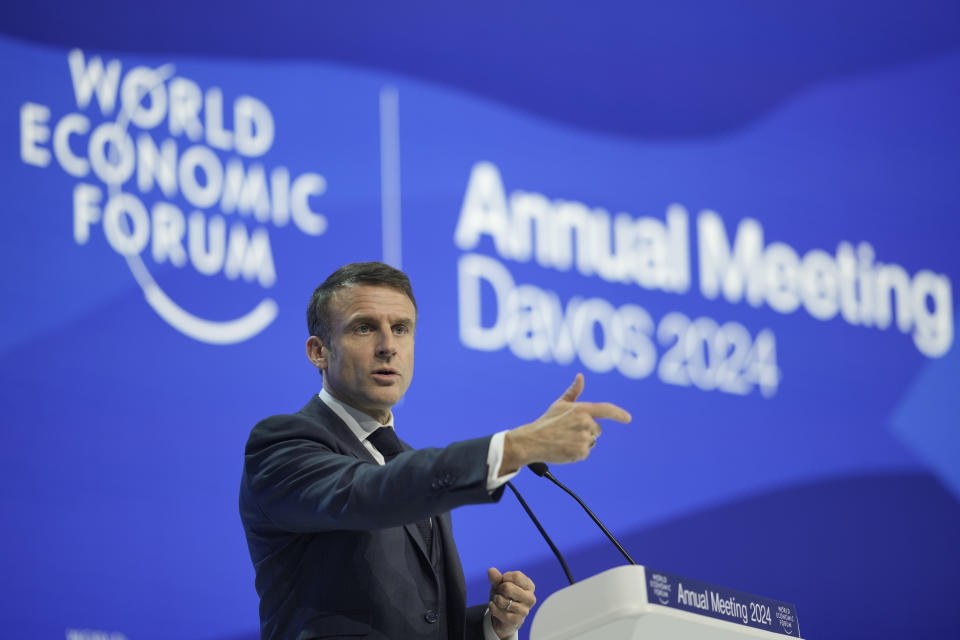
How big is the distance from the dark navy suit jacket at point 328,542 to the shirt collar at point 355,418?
0.07ft

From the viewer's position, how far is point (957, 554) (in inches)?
208

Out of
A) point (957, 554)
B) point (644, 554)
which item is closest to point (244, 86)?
point (644, 554)

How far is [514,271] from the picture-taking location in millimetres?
4332

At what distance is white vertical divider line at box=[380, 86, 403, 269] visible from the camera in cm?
405

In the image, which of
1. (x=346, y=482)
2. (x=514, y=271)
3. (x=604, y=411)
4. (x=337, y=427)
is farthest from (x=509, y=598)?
(x=514, y=271)

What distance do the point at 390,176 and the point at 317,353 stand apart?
1.65m

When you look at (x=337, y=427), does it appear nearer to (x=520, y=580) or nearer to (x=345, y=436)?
(x=345, y=436)

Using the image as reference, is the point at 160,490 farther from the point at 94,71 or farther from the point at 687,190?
the point at 687,190

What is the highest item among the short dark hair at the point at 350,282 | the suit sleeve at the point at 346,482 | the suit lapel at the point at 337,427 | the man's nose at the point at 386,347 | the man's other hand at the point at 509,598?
the short dark hair at the point at 350,282

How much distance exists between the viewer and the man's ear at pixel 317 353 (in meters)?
2.54

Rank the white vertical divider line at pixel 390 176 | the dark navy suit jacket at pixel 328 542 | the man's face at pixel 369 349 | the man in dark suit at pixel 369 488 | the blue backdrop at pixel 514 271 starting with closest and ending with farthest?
1. the man in dark suit at pixel 369 488
2. the dark navy suit jacket at pixel 328 542
3. the man's face at pixel 369 349
4. the blue backdrop at pixel 514 271
5. the white vertical divider line at pixel 390 176

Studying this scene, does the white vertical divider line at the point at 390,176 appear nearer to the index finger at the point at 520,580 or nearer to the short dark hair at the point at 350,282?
the short dark hair at the point at 350,282

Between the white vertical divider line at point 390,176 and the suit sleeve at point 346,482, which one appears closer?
the suit sleeve at point 346,482

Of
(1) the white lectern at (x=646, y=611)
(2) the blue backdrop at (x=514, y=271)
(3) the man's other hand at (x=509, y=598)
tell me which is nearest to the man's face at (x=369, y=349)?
(3) the man's other hand at (x=509, y=598)
